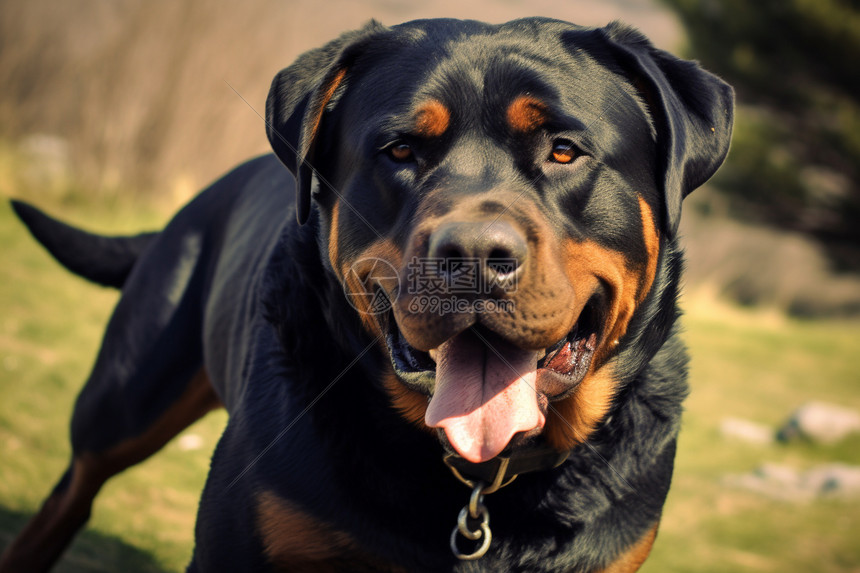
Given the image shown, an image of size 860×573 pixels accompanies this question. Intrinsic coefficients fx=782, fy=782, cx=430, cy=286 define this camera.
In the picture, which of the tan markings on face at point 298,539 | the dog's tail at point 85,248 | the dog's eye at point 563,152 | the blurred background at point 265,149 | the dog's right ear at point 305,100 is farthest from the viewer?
the blurred background at point 265,149

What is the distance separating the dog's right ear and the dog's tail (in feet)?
4.26

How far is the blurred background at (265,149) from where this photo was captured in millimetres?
4250

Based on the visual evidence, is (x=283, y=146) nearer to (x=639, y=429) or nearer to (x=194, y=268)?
(x=194, y=268)

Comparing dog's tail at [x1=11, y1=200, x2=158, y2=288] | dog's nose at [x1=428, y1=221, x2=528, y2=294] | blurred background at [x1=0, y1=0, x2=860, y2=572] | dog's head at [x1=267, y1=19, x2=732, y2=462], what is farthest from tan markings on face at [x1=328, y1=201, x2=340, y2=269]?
dog's tail at [x1=11, y1=200, x2=158, y2=288]

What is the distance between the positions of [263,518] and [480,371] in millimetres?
633

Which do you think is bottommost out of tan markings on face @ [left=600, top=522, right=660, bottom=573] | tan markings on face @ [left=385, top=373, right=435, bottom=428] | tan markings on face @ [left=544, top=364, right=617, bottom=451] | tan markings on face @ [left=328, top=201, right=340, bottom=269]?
tan markings on face @ [left=600, top=522, right=660, bottom=573]

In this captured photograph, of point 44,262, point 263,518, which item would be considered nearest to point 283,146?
point 263,518

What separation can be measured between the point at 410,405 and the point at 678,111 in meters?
1.03

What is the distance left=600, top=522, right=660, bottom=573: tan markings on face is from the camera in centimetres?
200

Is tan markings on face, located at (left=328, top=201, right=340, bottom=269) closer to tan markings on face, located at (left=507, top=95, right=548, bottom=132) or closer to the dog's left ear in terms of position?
tan markings on face, located at (left=507, top=95, right=548, bottom=132)

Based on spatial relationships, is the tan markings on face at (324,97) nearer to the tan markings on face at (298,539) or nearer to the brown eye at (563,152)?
the brown eye at (563,152)

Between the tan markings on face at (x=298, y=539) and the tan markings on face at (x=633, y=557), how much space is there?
682 millimetres

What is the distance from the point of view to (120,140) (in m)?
9.40

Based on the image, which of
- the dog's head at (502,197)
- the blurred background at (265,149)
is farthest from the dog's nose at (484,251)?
the blurred background at (265,149)
